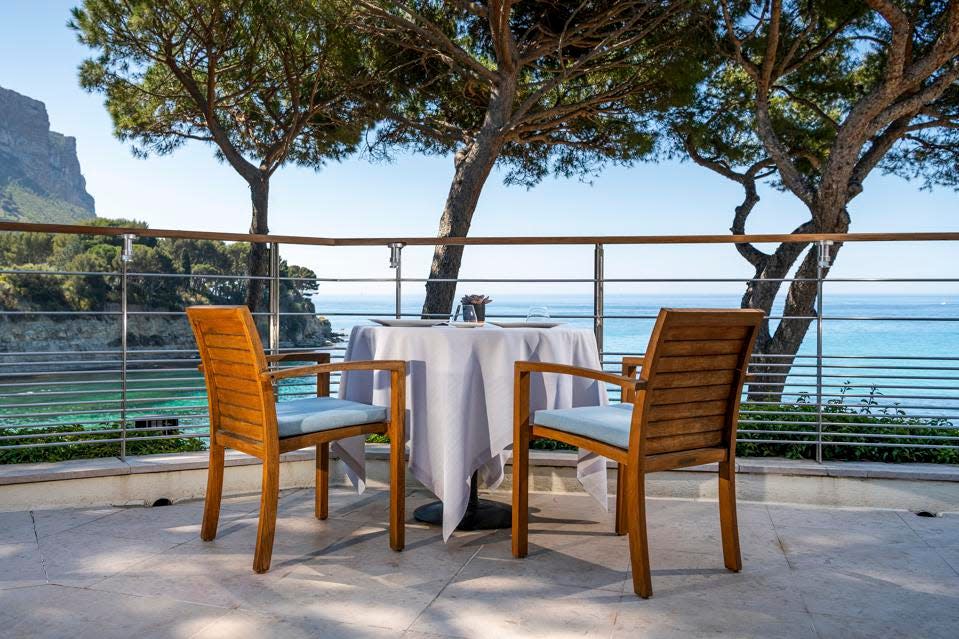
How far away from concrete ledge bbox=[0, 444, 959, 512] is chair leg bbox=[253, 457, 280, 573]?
46.5 inches

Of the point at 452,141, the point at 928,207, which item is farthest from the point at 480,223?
the point at 452,141

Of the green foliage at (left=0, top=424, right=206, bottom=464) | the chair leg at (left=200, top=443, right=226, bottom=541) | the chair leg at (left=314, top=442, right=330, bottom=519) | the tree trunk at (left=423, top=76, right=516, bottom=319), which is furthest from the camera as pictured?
the tree trunk at (left=423, top=76, right=516, bottom=319)

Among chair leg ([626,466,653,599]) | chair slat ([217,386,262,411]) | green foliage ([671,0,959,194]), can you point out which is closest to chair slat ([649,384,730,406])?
chair leg ([626,466,653,599])

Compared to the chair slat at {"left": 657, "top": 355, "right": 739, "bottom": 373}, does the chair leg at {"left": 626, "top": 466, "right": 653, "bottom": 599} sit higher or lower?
lower

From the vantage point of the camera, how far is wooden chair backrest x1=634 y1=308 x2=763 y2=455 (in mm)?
2258

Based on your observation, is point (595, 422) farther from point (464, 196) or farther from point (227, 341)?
point (464, 196)

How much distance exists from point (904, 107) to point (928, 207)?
2508 centimetres


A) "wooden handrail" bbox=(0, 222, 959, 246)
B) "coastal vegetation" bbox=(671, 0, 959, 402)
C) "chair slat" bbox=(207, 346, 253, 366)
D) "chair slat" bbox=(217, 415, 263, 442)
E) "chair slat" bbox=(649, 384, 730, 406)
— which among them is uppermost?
"coastal vegetation" bbox=(671, 0, 959, 402)

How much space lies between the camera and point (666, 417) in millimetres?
2342

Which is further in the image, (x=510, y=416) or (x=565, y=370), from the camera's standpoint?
(x=510, y=416)

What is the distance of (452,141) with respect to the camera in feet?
27.7

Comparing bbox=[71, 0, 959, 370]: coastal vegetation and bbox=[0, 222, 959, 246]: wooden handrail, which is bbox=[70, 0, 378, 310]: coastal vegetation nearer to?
bbox=[71, 0, 959, 370]: coastal vegetation

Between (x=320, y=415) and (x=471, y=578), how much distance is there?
746 millimetres

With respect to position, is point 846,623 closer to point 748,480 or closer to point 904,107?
point 748,480
